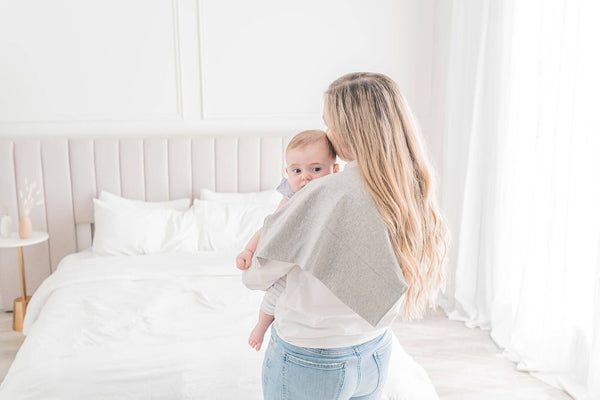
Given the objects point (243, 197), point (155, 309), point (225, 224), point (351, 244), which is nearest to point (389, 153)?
point (351, 244)

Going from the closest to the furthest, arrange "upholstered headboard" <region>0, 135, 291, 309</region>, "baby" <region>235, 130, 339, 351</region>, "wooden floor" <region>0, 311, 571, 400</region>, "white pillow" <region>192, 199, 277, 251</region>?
"baby" <region>235, 130, 339, 351</region> → "wooden floor" <region>0, 311, 571, 400</region> → "white pillow" <region>192, 199, 277, 251</region> → "upholstered headboard" <region>0, 135, 291, 309</region>

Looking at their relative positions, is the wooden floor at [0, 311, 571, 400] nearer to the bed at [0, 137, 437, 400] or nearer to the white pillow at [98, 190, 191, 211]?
the bed at [0, 137, 437, 400]

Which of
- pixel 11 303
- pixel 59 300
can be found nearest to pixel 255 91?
pixel 59 300

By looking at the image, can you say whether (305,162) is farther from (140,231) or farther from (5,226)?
(5,226)

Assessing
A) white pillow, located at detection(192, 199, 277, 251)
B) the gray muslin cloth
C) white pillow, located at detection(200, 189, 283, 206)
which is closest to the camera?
the gray muslin cloth

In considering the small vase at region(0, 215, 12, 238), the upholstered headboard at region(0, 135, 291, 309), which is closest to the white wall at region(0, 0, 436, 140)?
the upholstered headboard at region(0, 135, 291, 309)

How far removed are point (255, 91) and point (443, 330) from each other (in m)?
1.97

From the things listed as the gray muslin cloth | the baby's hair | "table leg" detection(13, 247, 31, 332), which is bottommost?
"table leg" detection(13, 247, 31, 332)

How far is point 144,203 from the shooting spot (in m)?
3.39

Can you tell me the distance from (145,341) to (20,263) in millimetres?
1633

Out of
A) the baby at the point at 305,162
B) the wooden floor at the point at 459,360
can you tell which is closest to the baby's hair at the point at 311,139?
the baby at the point at 305,162

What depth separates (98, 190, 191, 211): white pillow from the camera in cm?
332

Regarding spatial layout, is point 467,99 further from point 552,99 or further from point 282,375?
point 282,375

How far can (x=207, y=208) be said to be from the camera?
3258 millimetres
